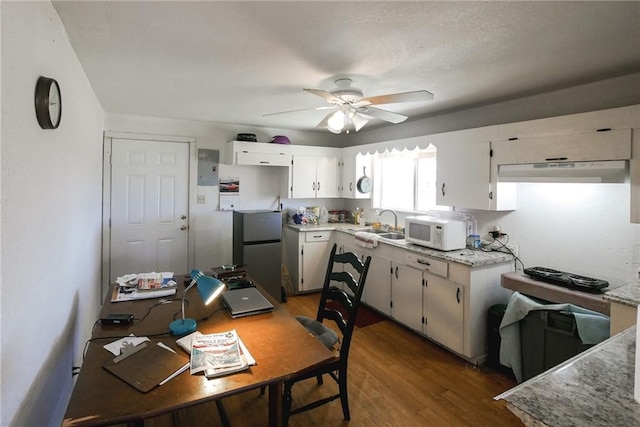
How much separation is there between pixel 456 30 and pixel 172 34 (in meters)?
1.49

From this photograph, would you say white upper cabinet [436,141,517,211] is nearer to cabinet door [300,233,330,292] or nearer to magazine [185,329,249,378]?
cabinet door [300,233,330,292]

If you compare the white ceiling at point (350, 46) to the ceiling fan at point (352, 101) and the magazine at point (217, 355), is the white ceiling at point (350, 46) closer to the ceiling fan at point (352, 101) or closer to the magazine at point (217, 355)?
the ceiling fan at point (352, 101)

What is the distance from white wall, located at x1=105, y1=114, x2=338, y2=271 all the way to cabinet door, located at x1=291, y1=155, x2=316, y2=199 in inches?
10.1

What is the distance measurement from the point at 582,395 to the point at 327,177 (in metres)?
4.07

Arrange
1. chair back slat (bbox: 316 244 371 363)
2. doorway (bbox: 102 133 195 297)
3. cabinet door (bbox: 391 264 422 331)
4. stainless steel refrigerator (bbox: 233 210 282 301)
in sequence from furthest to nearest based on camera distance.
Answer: stainless steel refrigerator (bbox: 233 210 282 301)
doorway (bbox: 102 133 195 297)
cabinet door (bbox: 391 264 422 331)
chair back slat (bbox: 316 244 371 363)

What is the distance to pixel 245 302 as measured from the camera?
1934 mm

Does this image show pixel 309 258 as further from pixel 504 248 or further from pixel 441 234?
pixel 504 248

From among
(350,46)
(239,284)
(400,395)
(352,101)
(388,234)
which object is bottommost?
(400,395)

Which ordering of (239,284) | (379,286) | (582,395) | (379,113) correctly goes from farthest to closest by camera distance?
(379,286), (379,113), (239,284), (582,395)

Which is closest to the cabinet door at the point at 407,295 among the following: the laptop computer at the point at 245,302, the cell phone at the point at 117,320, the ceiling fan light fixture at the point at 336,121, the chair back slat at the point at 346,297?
the chair back slat at the point at 346,297

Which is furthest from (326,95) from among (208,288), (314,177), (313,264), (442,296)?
(313,264)

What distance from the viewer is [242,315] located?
180 centimetres

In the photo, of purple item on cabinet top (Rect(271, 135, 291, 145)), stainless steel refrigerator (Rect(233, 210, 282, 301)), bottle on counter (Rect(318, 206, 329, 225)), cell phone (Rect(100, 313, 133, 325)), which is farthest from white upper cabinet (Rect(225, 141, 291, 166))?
cell phone (Rect(100, 313, 133, 325))

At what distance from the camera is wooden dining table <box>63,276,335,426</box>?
1.07 metres
